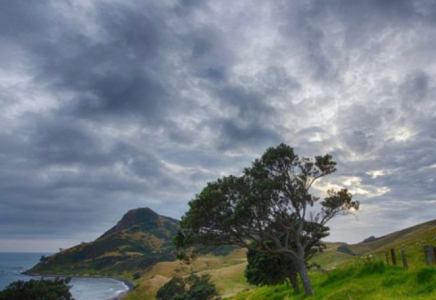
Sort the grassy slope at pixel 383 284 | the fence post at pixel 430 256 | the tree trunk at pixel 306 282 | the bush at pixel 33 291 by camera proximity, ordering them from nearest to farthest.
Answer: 1. the grassy slope at pixel 383 284
2. the fence post at pixel 430 256
3. the tree trunk at pixel 306 282
4. the bush at pixel 33 291

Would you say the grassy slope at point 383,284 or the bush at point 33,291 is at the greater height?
the grassy slope at point 383,284

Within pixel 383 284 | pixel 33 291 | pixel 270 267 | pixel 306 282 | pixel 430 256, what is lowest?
pixel 33 291

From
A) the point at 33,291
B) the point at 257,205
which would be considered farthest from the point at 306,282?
the point at 33,291

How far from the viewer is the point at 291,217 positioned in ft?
125

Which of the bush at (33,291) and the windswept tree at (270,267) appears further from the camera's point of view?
the bush at (33,291)

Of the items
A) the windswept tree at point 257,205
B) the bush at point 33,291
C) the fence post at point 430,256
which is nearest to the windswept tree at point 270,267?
the windswept tree at point 257,205

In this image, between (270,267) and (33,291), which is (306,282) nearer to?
(270,267)

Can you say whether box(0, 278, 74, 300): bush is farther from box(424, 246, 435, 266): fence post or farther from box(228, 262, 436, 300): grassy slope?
box(424, 246, 435, 266): fence post

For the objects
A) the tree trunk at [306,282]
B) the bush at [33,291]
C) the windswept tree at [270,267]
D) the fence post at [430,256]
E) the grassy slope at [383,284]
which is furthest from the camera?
the bush at [33,291]

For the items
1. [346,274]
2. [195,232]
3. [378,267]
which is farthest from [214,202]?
[378,267]

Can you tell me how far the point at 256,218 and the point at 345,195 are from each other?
10.7 meters

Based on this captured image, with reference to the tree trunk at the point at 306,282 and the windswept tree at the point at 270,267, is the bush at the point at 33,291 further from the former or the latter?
the tree trunk at the point at 306,282

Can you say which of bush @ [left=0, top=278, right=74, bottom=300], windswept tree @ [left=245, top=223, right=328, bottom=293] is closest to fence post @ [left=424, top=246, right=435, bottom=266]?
windswept tree @ [left=245, top=223, right=328, bottom=293]

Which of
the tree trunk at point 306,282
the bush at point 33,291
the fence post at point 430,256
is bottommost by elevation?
the bush at point 33,291
